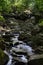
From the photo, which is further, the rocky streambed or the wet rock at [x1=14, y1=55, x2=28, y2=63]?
the wet rock at [x1=14, y1=55, x2=28, y2=63]

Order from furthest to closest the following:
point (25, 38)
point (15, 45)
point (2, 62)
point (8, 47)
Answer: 1. point (25, 38)
2. point (15, 45)
3. point (8, 47)
4. point (2, 62)

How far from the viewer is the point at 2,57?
11.5 meters

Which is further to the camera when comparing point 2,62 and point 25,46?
point 25,46

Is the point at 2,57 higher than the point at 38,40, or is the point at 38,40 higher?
the point at 2,57

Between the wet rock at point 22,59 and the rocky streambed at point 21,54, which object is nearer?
the rocky streambed at point 21,54

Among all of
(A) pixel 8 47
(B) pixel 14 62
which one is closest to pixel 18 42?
(A) pixel 8 47

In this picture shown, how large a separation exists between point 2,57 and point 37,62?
2183mm

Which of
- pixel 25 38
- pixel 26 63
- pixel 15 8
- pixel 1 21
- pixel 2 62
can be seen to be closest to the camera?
pixel 2 62

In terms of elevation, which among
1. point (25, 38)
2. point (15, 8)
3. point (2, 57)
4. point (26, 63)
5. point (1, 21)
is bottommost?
point (15, 8)

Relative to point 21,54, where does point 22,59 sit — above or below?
above

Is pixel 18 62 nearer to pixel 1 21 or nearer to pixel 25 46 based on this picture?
pixel 25 46

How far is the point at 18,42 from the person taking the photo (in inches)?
685

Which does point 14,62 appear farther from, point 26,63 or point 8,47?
point 8,47

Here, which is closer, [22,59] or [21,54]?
[22,59]
